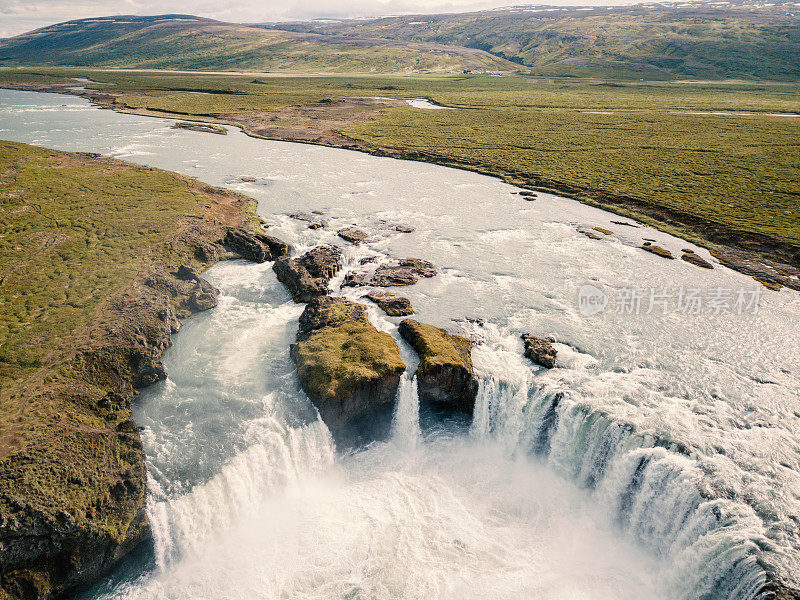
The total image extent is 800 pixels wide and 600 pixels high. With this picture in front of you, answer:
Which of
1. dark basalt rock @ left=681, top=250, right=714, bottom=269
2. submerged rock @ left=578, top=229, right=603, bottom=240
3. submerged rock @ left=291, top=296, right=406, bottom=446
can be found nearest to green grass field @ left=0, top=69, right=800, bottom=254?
dark basalt rock @ left=681, top=250, right=714, bottom=269

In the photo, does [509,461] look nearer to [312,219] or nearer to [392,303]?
[392,303]

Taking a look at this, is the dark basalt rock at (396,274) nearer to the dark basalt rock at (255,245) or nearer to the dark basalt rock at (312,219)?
the dark basalt rock at (255,245)

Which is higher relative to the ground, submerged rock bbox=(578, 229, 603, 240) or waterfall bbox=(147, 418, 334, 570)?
submerged rock bbox=(578, 229, 603, 240)

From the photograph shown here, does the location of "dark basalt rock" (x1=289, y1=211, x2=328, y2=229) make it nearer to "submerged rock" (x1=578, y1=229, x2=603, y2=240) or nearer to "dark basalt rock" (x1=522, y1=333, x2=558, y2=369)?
"dark basalt rock" (x1=522, y1=333, x2=558, y2=369)

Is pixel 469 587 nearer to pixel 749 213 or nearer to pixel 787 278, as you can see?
pixel 787 278

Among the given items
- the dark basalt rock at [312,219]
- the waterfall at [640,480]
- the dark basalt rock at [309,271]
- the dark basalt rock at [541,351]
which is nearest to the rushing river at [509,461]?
the waterfall at [640,480]

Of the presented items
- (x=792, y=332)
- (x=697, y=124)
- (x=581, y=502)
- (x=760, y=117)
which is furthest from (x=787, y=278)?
(x=760, y=117)
